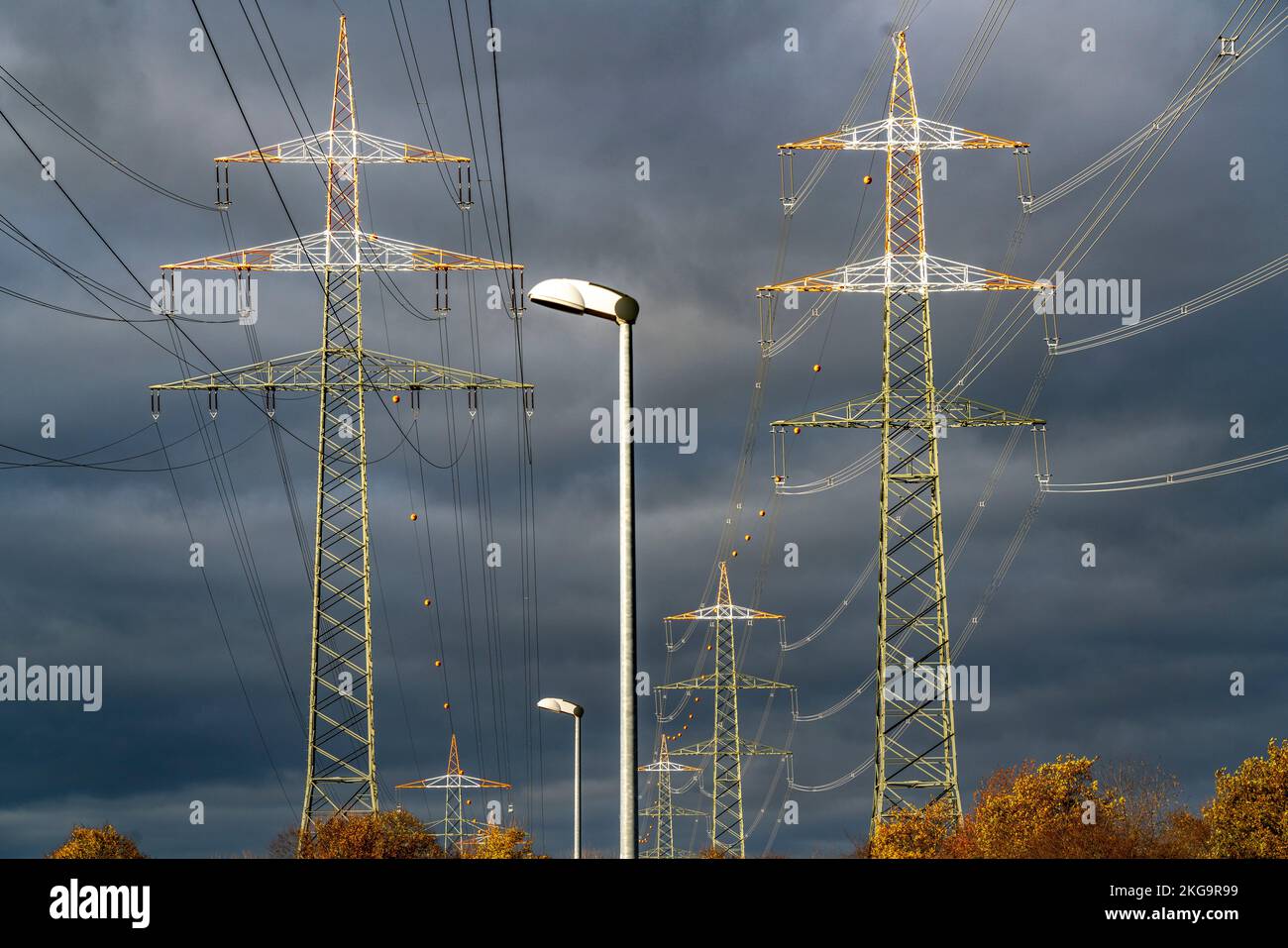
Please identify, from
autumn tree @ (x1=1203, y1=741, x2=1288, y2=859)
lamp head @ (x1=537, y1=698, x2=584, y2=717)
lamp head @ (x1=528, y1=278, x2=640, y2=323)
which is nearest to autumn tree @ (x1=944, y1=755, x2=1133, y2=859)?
autumn tree @ (x1=1203, y1=741, x2=1288, y2=859)

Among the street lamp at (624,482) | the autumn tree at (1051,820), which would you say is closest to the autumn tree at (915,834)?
the autumn tree at (1051,820)

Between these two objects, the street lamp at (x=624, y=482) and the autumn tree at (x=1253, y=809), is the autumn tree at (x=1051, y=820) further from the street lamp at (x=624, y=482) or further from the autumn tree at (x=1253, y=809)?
the street lamp at (x=624, y=482)

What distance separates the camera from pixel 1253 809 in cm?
6675

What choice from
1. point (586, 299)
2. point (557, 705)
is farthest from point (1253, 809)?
point (586, 299)

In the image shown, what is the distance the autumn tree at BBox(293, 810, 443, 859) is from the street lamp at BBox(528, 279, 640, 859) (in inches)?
1487

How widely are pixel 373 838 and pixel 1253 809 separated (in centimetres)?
4474

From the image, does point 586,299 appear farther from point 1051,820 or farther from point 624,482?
point 1051,820

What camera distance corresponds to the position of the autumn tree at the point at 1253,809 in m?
66.3

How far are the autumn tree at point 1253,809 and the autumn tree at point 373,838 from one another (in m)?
36.4

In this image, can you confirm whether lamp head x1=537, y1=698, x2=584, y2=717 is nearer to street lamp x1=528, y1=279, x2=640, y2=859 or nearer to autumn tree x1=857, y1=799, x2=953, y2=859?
autumn tree x1=857, y1=799, x2=953, y2=859

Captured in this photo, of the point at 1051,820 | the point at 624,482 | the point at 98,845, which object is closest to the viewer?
the point at 624,482

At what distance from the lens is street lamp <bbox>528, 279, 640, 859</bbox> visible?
2394 centimetres
